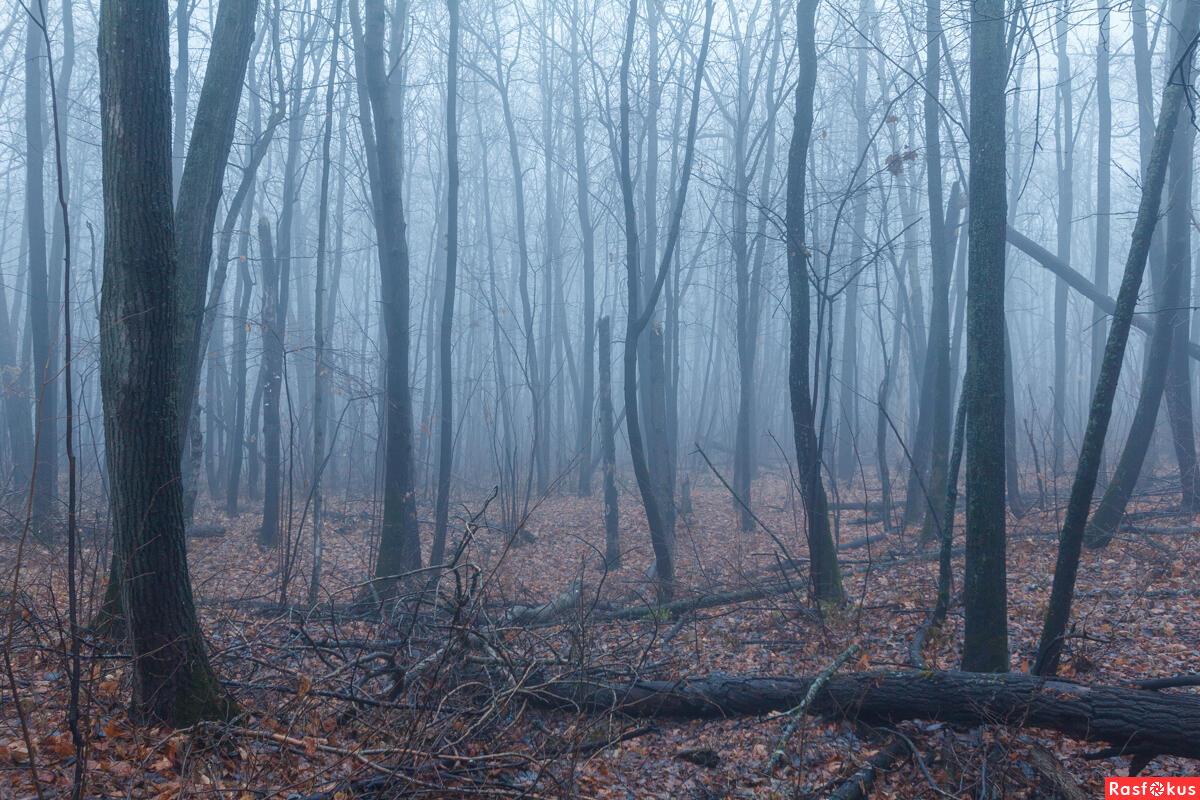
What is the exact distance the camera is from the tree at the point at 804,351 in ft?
27.2

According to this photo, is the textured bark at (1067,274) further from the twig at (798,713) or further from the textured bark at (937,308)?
the twig at (798,713)

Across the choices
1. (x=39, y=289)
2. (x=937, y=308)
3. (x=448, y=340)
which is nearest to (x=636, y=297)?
(x=448, y=340)

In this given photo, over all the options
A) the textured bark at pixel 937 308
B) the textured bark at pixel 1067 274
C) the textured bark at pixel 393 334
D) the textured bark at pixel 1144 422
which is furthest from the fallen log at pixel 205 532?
the textured bark at pixel 1067 274

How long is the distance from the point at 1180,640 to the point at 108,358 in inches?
306

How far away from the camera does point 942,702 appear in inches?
202

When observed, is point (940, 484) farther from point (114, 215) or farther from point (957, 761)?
point (114, 215)

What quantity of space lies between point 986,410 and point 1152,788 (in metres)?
2.37

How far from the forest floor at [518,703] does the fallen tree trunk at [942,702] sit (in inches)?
5.1

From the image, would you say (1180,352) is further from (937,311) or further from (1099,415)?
(1099,415)

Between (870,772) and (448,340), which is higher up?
(448,340)

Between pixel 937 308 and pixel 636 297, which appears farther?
pixel 937 308

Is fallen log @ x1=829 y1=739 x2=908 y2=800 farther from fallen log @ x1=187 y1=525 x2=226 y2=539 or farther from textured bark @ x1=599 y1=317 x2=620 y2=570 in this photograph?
fallen log @ x1=187 y1=525 x2=226 y2=539

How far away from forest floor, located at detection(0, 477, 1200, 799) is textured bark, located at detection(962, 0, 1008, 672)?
80cm

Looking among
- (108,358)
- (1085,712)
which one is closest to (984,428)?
(1085,712)
